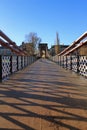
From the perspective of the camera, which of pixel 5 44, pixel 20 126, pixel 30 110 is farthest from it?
pixel 5 44

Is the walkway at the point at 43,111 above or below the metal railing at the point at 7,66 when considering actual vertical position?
below

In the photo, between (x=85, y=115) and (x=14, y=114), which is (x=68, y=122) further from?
(x=14, y=114)

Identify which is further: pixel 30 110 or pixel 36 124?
pixel 30 110

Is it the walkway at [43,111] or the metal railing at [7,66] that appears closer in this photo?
the walkway at [43,111]

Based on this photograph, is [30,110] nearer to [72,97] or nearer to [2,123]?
[2,123]

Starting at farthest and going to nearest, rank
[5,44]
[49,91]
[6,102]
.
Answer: [5,44] → [49,91] → [6,102]

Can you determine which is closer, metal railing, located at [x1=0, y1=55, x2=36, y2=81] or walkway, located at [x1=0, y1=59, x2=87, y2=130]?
walkway, located at [x1=0, y1=59, x2=87, y2=130]

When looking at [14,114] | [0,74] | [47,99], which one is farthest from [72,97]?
[0,74]

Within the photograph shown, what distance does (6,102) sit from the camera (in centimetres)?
504

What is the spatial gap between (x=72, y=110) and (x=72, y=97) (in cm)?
123

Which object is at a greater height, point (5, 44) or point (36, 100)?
point (5, 44)

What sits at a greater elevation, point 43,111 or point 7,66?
point 7,66

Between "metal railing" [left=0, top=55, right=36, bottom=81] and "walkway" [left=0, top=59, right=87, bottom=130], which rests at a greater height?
"metal railing" [left=0, top=55, right=36, bottom=81]

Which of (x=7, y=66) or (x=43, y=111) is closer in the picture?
(x=43, y=111)
